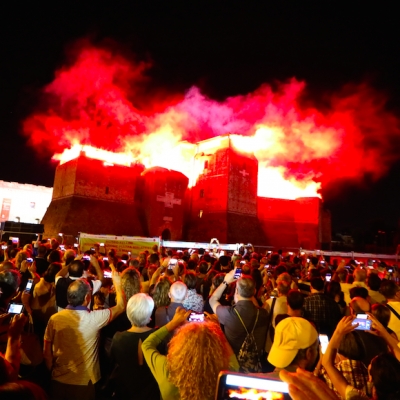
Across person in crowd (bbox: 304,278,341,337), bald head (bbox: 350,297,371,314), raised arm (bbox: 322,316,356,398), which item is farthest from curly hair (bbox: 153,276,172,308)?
raised arm (bbox: 322,316,356,398)

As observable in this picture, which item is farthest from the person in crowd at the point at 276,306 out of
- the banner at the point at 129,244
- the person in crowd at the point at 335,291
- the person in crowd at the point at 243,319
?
the banner at the point at 129,244

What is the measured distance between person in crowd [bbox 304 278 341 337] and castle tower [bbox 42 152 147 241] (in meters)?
27.1

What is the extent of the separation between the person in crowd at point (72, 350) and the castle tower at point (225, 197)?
30363mm

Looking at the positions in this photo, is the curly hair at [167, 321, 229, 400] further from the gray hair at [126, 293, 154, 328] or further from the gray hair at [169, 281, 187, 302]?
the gray hair at [169, 281, 187, 302]

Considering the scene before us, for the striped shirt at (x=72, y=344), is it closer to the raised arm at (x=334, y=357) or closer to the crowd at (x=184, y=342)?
the crowd at (x=184, y=342)

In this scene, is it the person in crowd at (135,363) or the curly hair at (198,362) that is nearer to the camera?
the curly hair at (198,362)

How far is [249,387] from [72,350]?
2588 millimetres

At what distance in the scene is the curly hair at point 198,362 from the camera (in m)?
2.15

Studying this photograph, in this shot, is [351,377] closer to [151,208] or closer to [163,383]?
[163,383]

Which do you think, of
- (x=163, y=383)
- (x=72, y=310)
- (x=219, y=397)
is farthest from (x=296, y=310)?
(x=219, y=397)

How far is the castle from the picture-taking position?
32.3 metres

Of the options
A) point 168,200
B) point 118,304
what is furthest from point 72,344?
point 168,200

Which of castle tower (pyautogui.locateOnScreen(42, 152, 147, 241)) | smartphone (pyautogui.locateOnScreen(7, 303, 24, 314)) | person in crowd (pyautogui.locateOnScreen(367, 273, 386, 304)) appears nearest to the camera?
smartphone (pyautogui.locateOnScreen(7, 303, 24, 314))

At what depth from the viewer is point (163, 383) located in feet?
7.93
